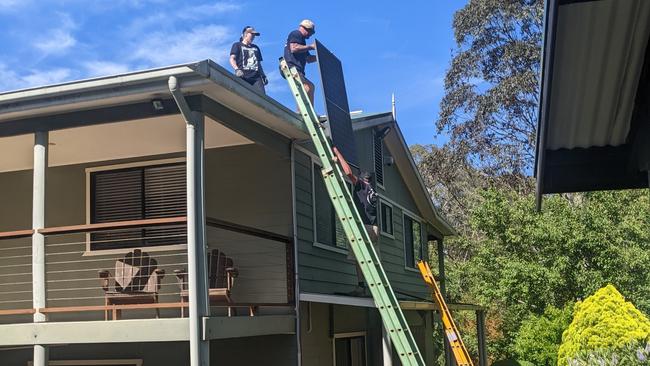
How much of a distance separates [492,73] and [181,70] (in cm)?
2354

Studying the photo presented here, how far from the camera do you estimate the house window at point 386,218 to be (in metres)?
13.5

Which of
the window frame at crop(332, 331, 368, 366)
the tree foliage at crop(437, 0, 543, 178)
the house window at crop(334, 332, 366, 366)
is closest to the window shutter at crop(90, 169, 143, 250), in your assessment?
the window frame at crop(332, 331, 368, 366)

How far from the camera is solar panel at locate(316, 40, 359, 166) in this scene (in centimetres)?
923

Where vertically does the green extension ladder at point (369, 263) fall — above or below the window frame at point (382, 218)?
below

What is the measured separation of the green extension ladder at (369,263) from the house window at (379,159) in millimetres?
4927

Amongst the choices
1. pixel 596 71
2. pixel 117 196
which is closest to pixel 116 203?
pixel 117 196

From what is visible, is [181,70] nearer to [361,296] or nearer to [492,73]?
[361,296]

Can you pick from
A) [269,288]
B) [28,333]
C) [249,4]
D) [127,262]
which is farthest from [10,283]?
[249,4]

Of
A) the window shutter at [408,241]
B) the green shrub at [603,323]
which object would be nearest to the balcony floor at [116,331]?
the green shrub at [603,323]

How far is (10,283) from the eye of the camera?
32.1 ft

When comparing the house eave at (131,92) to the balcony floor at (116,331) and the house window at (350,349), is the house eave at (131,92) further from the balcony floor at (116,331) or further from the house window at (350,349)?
the house window at (350,349)

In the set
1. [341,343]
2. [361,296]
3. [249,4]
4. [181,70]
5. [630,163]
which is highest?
[249,4]

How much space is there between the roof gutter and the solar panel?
488 cm

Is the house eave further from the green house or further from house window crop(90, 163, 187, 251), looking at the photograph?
house window crop(90, 163, 187, 251)
